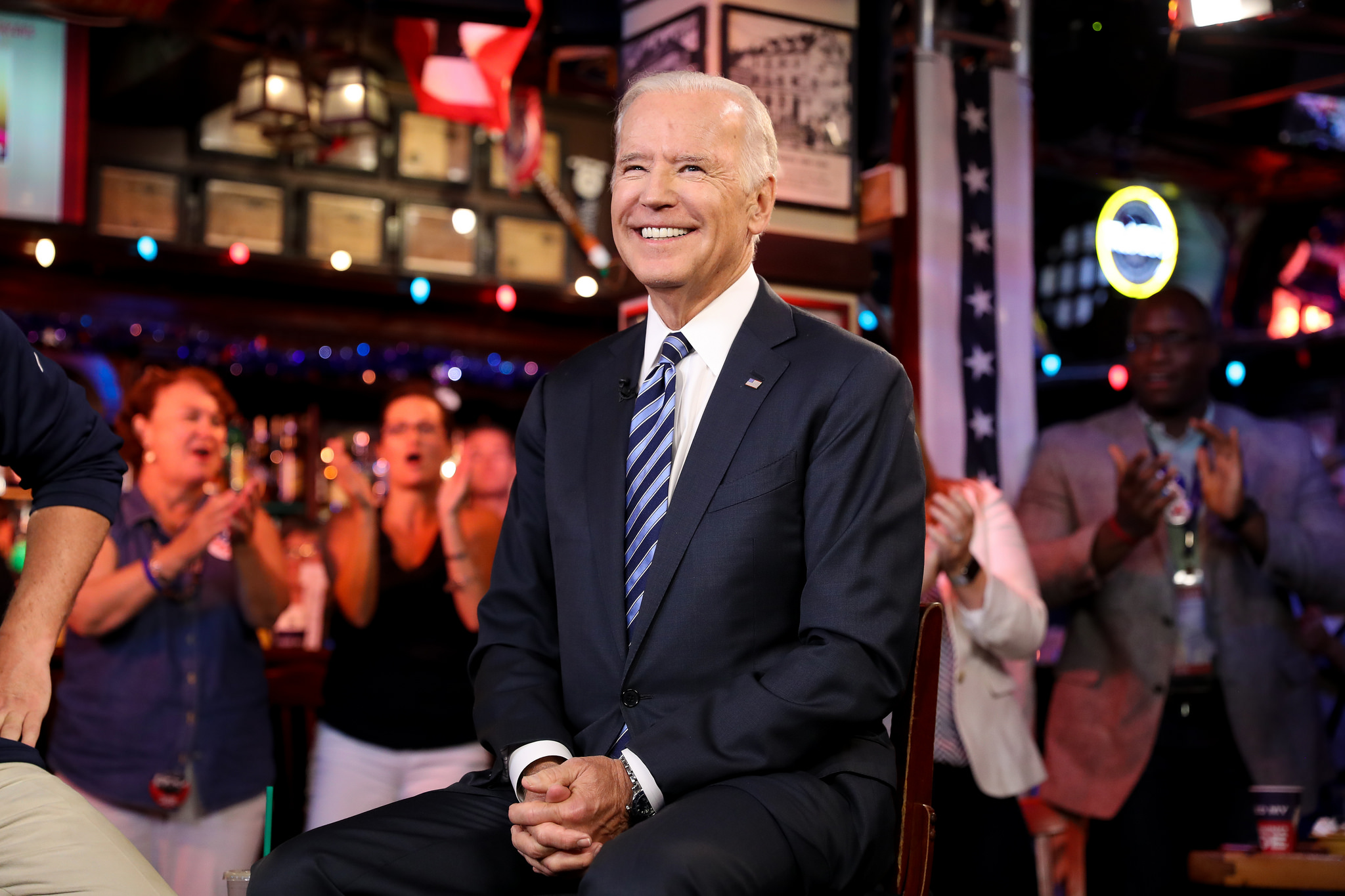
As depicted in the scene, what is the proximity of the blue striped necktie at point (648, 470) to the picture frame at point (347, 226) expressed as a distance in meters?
6.19

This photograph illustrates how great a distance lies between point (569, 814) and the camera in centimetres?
166

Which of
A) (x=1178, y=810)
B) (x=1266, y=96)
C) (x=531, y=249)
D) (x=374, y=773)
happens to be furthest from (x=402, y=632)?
(x=531, y=249)

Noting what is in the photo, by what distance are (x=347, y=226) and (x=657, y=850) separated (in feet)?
22.9

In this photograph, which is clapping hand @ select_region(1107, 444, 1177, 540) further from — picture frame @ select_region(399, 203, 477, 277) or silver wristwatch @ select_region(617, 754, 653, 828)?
picture frame @ select_region(399, 203, 477, 277)

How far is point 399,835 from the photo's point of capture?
1.74 meters

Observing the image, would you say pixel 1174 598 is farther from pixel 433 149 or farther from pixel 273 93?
pixel 433 149

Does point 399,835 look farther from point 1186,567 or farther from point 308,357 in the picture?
point 308,357

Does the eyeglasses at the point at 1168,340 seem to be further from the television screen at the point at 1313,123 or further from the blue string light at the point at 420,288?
the blue string light at the point at 420,288

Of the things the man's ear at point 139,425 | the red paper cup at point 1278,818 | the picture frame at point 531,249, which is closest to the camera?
the red paper cup at point 1278,818

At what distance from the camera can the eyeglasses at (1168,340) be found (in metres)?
4.07

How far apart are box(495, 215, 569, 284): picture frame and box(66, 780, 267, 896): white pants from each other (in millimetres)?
5229

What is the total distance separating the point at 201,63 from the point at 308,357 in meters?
1.64

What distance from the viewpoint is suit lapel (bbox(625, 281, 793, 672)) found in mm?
1858

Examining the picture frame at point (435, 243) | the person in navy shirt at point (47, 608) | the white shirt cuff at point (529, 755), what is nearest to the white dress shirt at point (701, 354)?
the white shirt cuff at point (529, 755)
